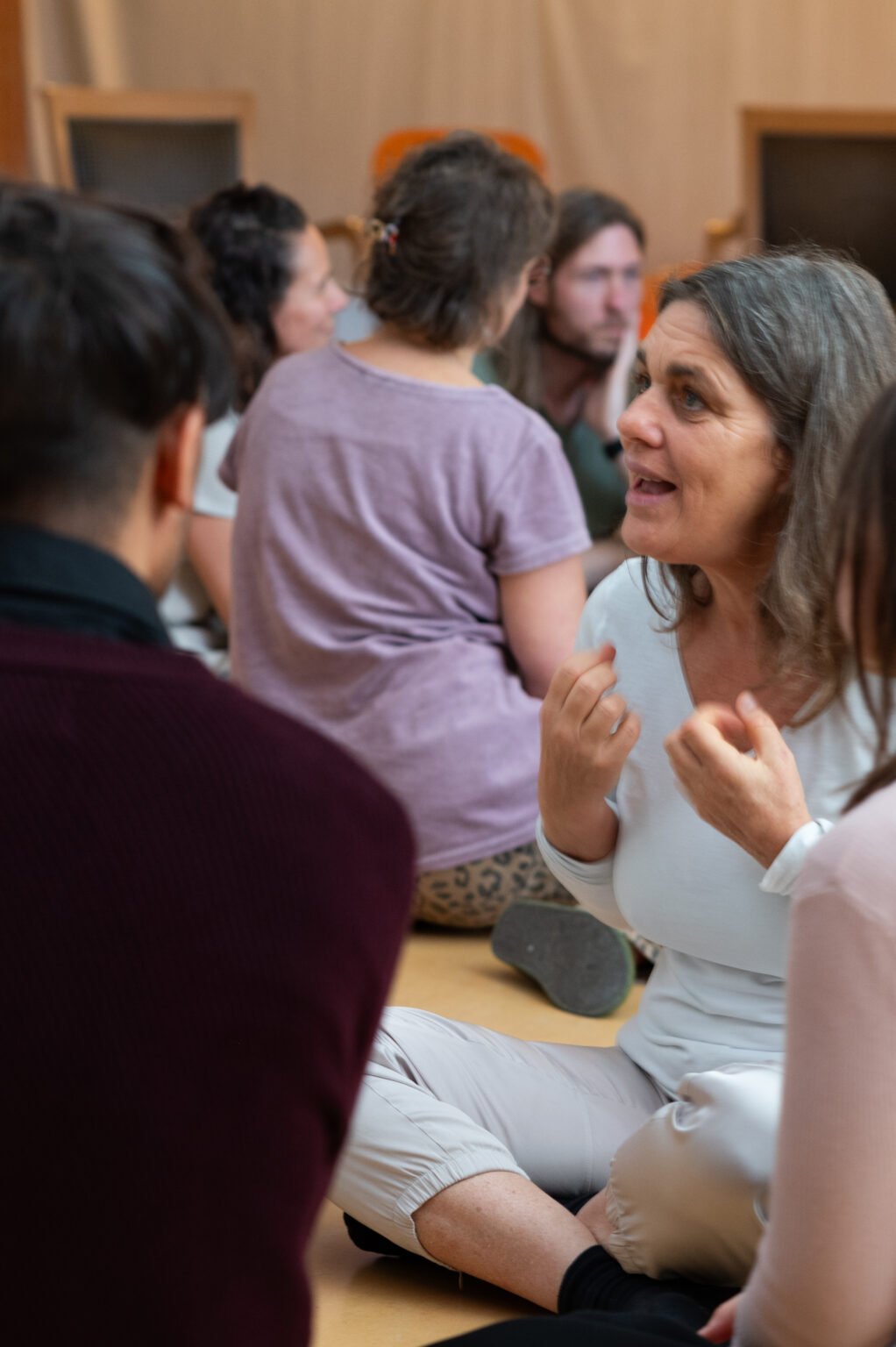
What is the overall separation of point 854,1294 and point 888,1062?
0.14 m

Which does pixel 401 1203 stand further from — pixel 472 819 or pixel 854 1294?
pixel 472 819

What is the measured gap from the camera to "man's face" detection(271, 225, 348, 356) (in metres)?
3.11

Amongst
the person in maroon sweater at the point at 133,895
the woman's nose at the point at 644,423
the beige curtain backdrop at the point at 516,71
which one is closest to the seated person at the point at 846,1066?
the person in maroon sweater at the point at 133,895

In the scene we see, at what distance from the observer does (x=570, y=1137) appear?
148 cm

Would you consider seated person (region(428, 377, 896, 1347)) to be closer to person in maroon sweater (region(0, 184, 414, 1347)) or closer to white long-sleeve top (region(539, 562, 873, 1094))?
person in maroon sweater (region(0, 184, 414, 1347))

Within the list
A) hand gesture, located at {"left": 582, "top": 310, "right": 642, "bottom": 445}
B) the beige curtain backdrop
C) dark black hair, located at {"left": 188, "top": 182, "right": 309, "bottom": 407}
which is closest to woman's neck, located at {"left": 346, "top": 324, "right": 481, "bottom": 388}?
dark black hair, located at {"left": 188, "top": 182, "right": 309, "bottom": 407}


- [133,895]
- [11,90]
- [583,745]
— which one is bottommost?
[583,745]

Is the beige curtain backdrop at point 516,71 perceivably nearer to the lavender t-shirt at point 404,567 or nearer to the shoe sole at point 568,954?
the lavender t-shirt at point 404,567

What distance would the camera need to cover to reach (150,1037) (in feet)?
2.28

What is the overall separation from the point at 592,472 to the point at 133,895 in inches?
114

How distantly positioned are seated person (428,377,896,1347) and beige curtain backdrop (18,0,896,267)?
16.3ft

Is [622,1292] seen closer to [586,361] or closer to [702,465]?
[702,465]

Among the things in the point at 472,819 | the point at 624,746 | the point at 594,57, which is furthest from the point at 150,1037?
the point at 594,57

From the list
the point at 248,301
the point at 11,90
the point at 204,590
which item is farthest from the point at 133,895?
the point at 11,90
